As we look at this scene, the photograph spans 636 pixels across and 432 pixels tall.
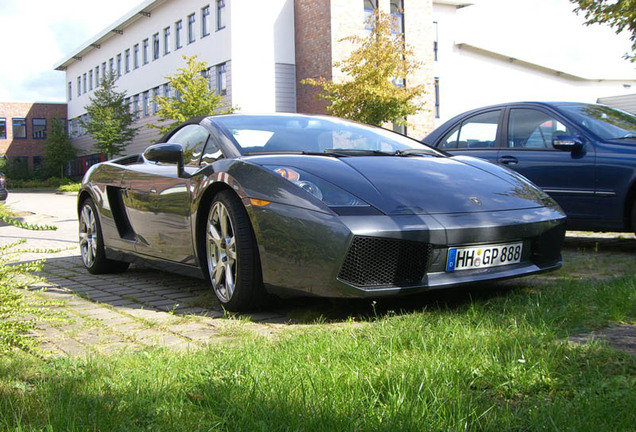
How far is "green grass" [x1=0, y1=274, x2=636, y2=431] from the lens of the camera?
2004mm

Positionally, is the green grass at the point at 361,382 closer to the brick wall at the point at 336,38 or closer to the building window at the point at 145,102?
the brick wall at the point at 336,38

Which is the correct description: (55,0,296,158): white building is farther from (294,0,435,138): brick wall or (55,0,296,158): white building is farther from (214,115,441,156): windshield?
(214,115,441,156): windshield

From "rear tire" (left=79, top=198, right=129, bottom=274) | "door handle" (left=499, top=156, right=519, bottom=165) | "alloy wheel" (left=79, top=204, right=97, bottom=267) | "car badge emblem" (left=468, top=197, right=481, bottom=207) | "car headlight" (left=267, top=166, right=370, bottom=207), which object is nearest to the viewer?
"car headlight" (left=267, top=166, right=370, bottom=207)

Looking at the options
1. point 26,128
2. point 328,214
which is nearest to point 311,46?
point 328,214

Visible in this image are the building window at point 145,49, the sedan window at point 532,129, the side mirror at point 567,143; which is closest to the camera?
the side mirror at point 567,143

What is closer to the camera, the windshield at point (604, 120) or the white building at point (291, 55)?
the windshield at point (604, 120)

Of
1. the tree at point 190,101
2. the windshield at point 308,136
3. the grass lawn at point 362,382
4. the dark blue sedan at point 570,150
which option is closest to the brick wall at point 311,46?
the tree at point 190,101

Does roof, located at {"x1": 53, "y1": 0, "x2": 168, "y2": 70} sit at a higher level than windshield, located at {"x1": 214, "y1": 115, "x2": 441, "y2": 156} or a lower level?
higher

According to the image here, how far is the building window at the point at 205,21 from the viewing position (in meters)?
35.0

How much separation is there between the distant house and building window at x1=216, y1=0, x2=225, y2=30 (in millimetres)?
35125

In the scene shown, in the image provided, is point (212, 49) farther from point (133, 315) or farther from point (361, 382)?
point (361, 382)

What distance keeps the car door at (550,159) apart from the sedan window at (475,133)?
16 cm

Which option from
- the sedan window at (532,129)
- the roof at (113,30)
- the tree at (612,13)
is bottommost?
the sedan window at (532,129)

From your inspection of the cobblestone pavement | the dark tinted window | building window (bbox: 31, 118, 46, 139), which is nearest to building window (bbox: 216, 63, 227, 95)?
the cobblestone pavement
